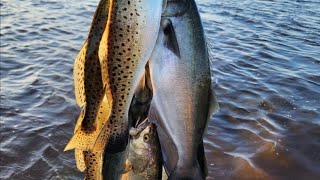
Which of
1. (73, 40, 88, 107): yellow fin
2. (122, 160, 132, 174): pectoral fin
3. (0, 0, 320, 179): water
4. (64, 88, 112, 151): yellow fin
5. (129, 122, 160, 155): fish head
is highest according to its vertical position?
(73, 40, 88, 107): yellow fin

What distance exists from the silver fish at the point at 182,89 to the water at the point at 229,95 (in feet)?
11.8

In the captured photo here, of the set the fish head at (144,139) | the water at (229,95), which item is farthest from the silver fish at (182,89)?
the water at (229,95)

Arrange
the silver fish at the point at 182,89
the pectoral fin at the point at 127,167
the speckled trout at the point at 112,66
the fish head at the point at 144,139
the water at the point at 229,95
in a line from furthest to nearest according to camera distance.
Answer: the water at the point at 229,95 < the pectoral fin at the point at 127,167 < the fish head at the point at 144,139 < the silver fish at the point at 182,89 < the speckled trout at the point at 112,66

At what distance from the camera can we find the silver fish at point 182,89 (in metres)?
2.15

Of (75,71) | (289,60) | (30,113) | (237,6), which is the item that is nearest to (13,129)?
(30,113)

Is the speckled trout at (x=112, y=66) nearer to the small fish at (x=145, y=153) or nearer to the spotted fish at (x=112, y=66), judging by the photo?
the spotted fish at (x=112, y=66)

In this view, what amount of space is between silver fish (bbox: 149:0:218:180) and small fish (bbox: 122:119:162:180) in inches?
4.3

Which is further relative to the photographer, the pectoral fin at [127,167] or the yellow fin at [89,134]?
the pectoral fin at [127,167]

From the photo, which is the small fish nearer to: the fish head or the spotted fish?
the fish head

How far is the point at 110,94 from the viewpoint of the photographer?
2.22 m

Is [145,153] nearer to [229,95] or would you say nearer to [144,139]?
[144,139]

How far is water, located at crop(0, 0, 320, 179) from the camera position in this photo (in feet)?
20.7

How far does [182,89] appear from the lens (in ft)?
7.45

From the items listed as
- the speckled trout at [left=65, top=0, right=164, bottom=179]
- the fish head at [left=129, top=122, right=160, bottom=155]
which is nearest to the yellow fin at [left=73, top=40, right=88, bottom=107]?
the speckled trout at [left=65, top=0, right=164, bottom=179]
